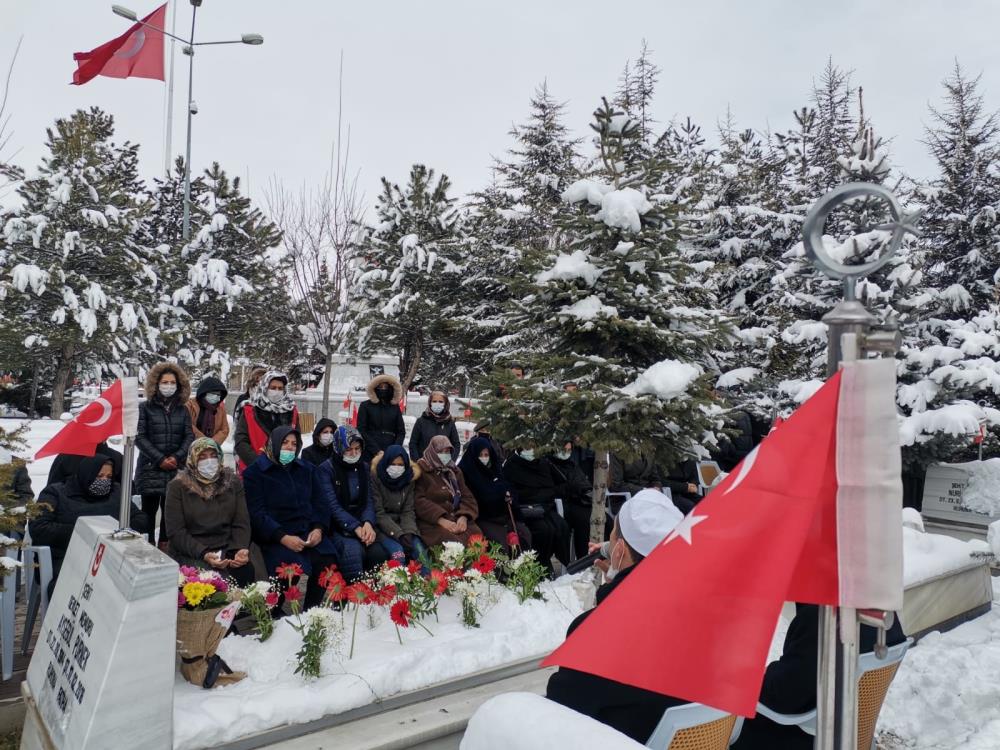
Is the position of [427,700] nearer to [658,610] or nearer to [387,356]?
[658,610]

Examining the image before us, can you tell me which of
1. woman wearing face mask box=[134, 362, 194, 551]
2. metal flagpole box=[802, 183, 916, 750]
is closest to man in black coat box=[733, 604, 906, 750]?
metal flagpole box=[802, 183, 916, 750]

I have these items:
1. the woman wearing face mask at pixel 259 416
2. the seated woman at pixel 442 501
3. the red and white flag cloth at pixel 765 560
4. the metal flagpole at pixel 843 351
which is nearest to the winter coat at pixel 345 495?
the seated woman at pixel 442 501

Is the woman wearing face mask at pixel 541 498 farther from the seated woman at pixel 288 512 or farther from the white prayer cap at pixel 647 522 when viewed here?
the white prayer cap at pixel 647 522

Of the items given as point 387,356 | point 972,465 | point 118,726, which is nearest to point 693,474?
point 972,465

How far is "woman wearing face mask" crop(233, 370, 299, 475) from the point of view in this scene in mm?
7195

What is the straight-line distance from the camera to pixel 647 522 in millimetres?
3076

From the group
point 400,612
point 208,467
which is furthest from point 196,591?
point 208,467

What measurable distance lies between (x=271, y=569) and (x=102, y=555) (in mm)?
1966

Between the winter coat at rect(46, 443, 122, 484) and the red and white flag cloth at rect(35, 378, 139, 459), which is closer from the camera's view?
the red and white flag cloth at rect(35, 378, 139, 459)

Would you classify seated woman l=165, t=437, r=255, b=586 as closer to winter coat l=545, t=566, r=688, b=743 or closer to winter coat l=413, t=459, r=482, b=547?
winter coat l=413, t=459, r=482, b=547

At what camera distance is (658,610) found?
174 centimetres

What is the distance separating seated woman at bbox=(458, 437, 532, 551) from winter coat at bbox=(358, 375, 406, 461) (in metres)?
1.08

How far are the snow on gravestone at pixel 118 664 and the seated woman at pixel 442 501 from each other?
3.19m

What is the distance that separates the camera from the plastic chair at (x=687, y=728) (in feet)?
7.45
